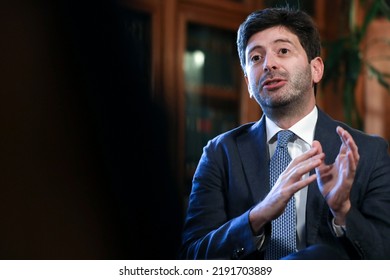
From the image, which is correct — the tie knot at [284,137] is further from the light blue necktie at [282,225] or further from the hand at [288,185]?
the hand at [288,185]

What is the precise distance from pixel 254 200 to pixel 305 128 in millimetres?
167

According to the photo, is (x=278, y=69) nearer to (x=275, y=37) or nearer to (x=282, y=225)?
(x=275, y=37)

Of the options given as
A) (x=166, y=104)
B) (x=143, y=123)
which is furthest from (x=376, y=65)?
(x=143, y=123)

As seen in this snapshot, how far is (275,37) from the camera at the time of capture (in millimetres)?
1124

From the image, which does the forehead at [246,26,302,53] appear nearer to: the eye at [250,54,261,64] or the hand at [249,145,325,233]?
the eye at [250,54,261,64]

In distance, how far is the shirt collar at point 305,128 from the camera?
1.13 m

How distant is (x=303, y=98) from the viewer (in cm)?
113

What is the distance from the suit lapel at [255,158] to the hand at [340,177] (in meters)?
0.13

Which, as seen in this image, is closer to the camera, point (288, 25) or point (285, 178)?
point (285, 178)

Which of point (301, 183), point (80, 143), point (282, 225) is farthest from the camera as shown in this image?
point (80, 143)

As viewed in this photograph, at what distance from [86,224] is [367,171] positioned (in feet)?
1.99

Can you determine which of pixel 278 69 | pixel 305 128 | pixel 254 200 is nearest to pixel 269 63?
pixel 278 69
